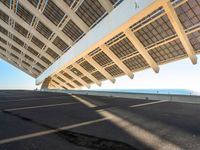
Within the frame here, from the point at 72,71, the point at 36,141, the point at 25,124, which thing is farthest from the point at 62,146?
the point at 72,71

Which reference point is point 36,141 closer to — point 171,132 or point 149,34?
point 171,132

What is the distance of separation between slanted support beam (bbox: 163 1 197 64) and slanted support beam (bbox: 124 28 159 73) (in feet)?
12.4

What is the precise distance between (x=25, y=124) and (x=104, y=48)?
59.3 ft

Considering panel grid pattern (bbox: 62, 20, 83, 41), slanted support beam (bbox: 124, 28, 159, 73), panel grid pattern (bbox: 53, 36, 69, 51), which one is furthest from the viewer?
panel grid pattern (bbox: 53, 36, 69, 51)

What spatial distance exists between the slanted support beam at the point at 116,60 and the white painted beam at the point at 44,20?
13.9 ft

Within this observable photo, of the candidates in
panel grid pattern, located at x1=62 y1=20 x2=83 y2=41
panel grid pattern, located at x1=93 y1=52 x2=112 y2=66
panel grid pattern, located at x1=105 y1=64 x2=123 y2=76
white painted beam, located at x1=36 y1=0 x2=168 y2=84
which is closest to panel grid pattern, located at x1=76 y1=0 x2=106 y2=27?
white painted beam, located at x1=36 y1=0 x2=168 y2=84

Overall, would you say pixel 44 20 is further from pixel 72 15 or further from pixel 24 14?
pixel 72 15

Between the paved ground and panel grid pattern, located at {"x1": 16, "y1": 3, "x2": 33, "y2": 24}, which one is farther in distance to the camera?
panel grid pattern, located at {"x1": 16, "y1": 3, "x2": 33, "y2": 24}

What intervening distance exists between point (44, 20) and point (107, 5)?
7.40 metres

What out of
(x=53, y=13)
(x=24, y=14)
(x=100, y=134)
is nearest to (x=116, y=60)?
(x=53, y=13)

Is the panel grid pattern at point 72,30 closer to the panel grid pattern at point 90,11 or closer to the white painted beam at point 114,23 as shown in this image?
the white painted beam at point 114,23

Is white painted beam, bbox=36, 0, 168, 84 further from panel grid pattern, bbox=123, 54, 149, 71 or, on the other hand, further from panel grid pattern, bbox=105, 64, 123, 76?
panel grid pattern, bbox=105, 64, 123, 76

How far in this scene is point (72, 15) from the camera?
18172mm

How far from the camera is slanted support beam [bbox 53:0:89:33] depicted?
17.2m
